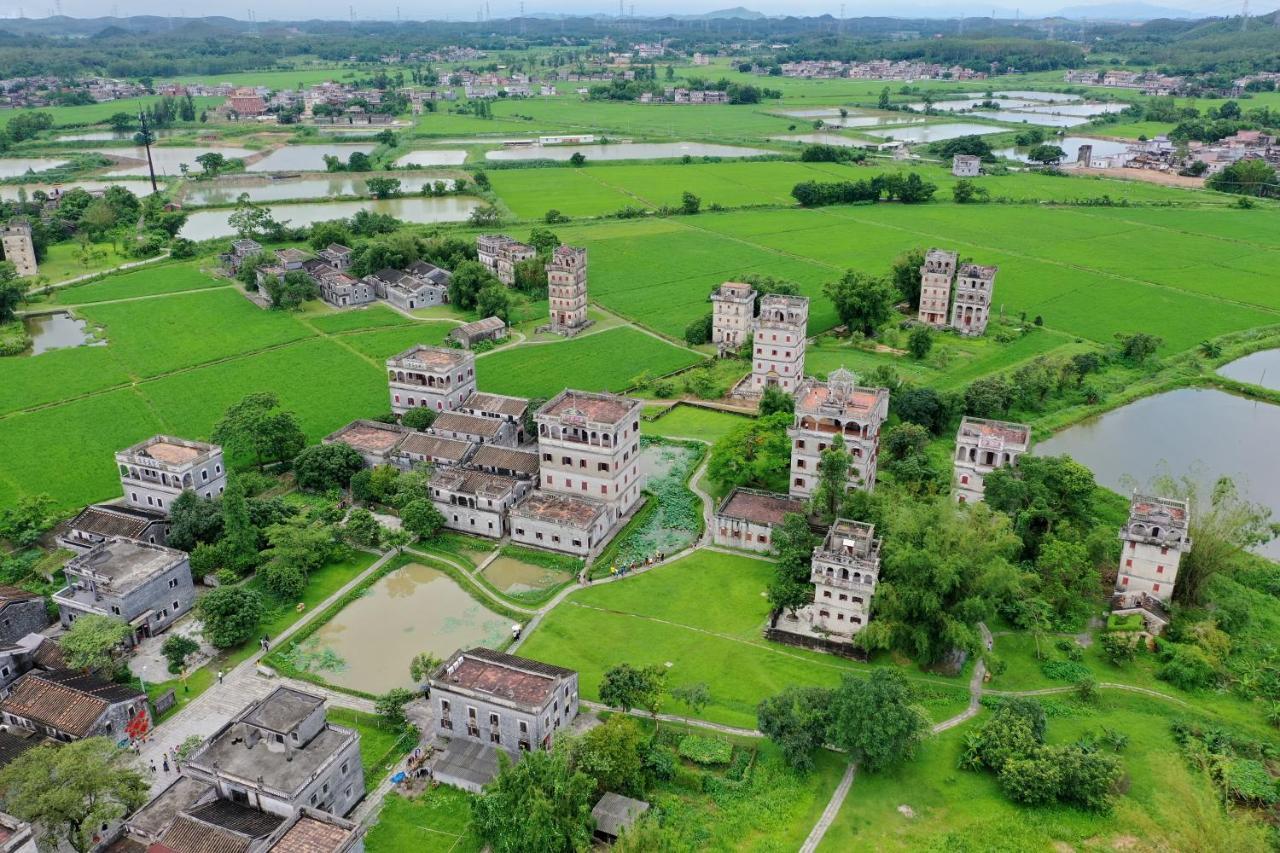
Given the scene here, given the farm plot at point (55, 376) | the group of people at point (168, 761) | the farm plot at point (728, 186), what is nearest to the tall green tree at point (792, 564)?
the group of people at point (168, 761)

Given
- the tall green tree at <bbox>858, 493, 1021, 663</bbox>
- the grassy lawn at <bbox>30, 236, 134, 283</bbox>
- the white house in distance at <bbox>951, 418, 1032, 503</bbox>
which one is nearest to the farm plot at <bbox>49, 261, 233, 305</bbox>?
the grassy lawn at <bbox>30, 236, 134, 283</bbox>

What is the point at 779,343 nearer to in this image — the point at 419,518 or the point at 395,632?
the point at 419,518

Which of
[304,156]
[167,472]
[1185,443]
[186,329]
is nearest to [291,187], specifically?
[304,156]

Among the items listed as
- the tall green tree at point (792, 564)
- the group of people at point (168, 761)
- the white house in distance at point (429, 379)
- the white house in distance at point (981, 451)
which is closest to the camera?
the group of people at point (168, 761)

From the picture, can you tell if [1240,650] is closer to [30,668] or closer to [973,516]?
[973,516]

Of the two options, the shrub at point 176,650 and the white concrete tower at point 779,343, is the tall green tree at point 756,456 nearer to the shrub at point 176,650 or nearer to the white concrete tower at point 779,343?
the white concrete tower at point 779,343

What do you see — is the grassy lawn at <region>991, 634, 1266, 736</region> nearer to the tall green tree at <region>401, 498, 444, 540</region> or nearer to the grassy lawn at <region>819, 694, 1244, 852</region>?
the grassy lawn at <region>819, 694, 1244, 852</region>
